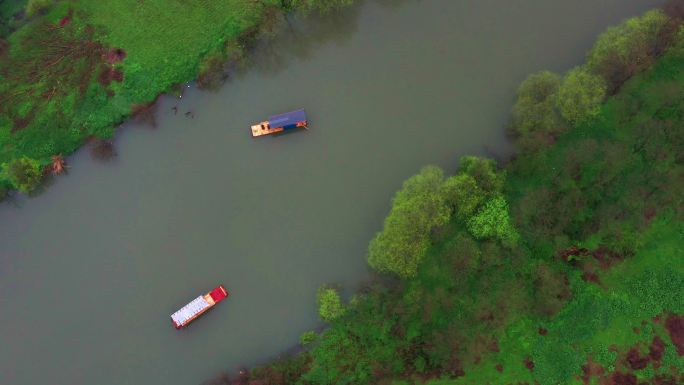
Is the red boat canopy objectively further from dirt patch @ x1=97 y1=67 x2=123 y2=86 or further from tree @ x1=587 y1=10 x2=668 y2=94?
tree @ x1=587 y1=10 x2=668 y2=94

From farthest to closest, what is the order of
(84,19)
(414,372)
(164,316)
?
(84,19) < (164,316) < (414,372)

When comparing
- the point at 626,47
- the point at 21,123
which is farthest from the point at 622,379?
the point at 21,123

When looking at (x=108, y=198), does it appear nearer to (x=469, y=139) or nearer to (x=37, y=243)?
(x=37, y=243)

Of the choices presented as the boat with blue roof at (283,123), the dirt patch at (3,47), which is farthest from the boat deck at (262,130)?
the dirt patch at (3,47)

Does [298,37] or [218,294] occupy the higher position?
[298,37]

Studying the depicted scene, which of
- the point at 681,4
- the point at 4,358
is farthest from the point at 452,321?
the point at 4,358

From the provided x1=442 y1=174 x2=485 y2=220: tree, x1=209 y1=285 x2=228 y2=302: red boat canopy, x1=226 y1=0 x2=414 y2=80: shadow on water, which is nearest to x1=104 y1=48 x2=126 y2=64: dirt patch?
x1=226 y1=0 x2=414 y2=80: shadow on water

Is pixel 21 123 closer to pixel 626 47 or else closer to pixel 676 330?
pixel 626 47
